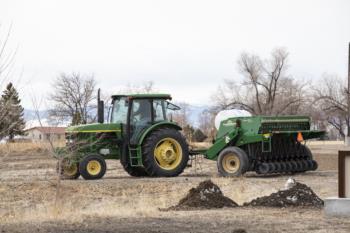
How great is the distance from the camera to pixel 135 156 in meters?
22.0

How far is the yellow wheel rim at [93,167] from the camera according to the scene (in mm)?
21392

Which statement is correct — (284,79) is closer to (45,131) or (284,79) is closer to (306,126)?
(306,126)

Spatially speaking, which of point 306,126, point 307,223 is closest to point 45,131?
point 307,223

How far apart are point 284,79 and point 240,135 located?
6142 cm

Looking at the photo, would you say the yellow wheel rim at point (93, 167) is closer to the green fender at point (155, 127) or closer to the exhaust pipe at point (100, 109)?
the green fender at point (155, 127)

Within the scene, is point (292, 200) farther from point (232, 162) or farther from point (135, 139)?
point (232, 162)

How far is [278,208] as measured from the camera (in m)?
13.9

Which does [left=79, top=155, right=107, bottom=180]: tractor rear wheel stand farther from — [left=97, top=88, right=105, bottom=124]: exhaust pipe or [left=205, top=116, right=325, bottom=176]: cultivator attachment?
[left=205, top=116, right=325, bottom=176]: cultivator attachment

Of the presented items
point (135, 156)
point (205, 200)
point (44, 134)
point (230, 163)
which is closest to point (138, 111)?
point (135, 156)

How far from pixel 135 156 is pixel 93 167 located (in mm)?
1364

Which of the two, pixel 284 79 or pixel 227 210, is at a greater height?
pixel 284 79

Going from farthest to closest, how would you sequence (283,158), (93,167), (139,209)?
(283,158) < (93,167) < (139,209)

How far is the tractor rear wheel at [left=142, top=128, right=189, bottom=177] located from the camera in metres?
21.8

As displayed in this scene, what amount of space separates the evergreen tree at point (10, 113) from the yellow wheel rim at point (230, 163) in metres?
10.3
